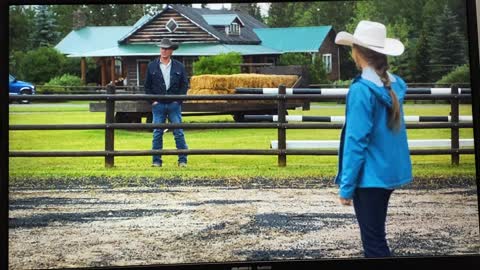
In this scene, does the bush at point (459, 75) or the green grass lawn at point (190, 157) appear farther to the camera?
the bush at point (459, 75)

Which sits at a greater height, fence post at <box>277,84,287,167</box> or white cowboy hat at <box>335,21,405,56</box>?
white cowboy hat at <box>335,21,405,56</box>

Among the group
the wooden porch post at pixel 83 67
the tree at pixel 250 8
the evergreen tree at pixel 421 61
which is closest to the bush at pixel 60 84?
the wooden porch post at pixel 83 67

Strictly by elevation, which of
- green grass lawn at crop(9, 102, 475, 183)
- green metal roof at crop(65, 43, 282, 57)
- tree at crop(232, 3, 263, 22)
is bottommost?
green grass lawn at crop(9, 102, 475, 183)

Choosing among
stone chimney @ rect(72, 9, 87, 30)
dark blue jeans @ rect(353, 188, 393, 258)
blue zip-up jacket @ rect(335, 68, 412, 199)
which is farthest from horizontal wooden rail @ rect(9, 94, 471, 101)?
dark blue jeans @ rect(353, 188, 393, 258)

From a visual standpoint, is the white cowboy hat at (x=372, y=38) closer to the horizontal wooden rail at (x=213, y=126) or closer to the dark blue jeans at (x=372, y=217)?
the horizontal wooden rail at (x=213, y=126)

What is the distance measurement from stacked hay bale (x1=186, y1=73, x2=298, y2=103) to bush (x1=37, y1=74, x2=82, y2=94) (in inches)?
20.3

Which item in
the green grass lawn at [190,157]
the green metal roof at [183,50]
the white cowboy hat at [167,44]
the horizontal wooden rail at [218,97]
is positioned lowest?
the green grass lawn at [190,157]

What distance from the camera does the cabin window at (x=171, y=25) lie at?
379cm

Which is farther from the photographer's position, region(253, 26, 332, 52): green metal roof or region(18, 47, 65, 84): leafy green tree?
region(253, 26, 332, 52): green metal roof

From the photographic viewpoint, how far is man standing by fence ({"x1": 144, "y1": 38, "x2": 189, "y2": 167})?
379 cm

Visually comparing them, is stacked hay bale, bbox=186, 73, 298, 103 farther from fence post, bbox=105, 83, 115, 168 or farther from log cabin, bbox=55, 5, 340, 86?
fence post, bbox=105, 83, 115, 168

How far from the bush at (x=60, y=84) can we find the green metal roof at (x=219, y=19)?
0.63 metres

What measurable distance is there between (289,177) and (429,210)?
0.63m

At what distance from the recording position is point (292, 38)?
A: 3.86 m
